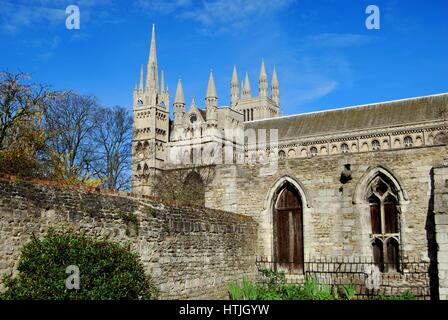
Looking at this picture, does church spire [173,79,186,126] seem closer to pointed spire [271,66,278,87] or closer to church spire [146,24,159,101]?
church spire [146,24,159,101]

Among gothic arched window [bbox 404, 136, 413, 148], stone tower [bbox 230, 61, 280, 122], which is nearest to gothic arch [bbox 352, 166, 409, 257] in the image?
gothic arched window [bbox 404, 136, 413, 148]

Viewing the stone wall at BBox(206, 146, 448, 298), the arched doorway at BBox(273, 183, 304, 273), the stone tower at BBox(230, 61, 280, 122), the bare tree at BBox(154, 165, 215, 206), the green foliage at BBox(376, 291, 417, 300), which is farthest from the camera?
the stone tower at BBox(230, 61, 280, 122)

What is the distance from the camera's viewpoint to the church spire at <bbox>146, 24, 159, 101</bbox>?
70875 millimetres

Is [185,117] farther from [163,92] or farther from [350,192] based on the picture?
[350,192]

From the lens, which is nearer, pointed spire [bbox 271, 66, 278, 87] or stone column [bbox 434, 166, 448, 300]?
stone column [bbox 434, 166, 448, 300]

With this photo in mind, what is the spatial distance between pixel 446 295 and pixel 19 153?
16.8m

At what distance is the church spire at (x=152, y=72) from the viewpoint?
7088cm

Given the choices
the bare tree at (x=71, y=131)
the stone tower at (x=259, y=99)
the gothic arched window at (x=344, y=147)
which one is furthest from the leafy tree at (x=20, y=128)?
the stone tower at (x=259, y=99)

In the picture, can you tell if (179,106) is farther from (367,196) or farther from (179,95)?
(367,196)

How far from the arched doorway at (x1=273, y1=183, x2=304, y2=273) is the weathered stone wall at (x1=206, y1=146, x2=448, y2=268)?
283 millimetres

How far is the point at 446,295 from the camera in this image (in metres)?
12.1

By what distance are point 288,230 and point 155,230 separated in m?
6.07

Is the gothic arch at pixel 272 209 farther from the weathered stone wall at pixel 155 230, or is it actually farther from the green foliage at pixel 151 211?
the green foliage at pixel 151 211

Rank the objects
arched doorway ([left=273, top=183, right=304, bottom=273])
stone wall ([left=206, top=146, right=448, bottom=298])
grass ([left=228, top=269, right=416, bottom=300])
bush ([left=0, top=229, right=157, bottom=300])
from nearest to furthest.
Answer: bush ([left=0, top=229, right=157, bottom=300]) → grass ([left=228, top=269, right=416, bottom=300]) → stone wall ([left=206, top=146, right=448, bottom=298]) → arched doorway ([left=273, top=183, right=304, bottom=273])
